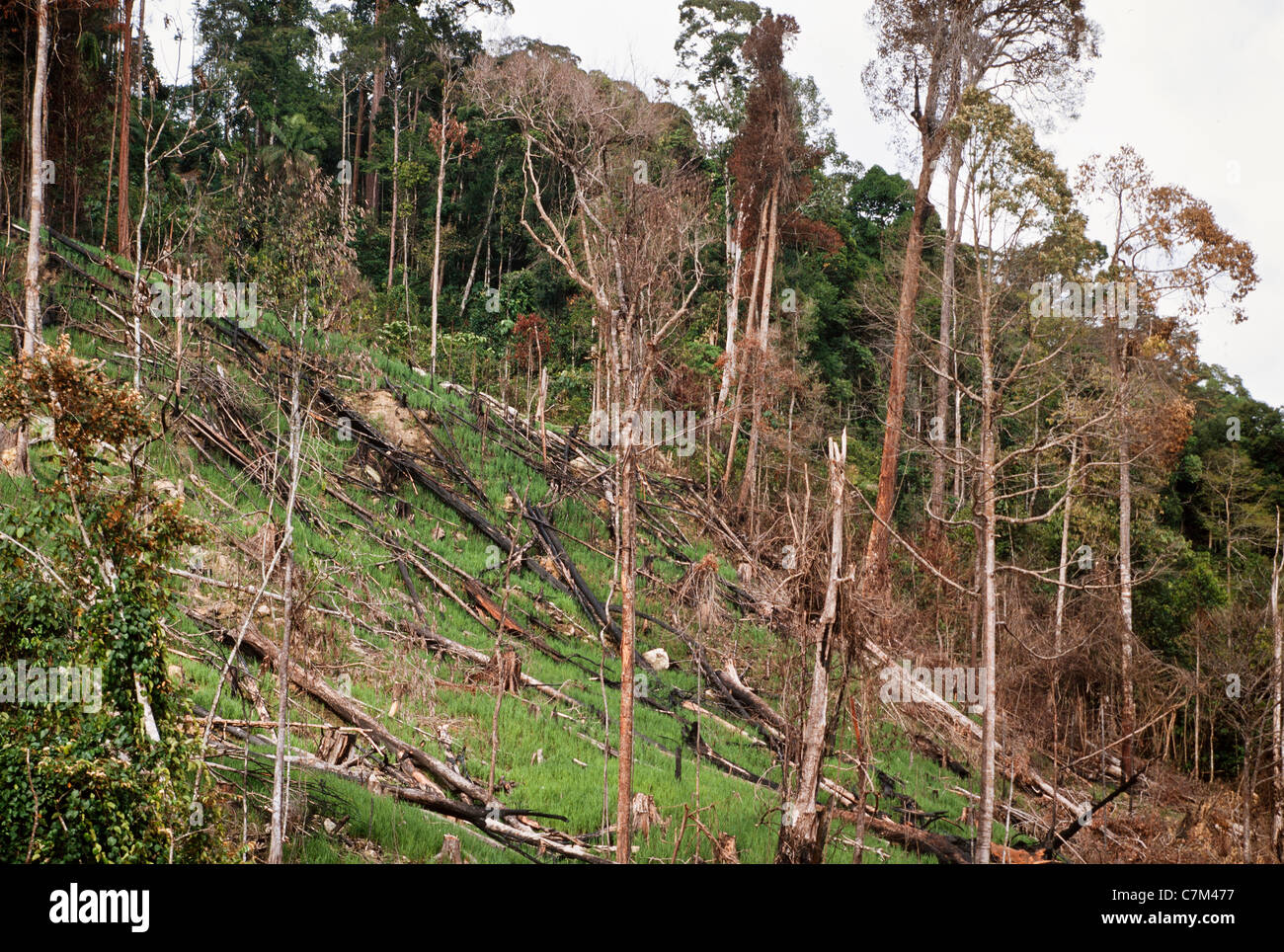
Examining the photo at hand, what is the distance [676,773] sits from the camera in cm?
988

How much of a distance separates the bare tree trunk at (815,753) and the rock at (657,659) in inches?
255

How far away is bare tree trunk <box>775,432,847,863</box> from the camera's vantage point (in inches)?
282

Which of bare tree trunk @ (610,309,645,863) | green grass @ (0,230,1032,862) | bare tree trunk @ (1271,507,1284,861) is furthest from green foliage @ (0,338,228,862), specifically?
bare tree trunk @ (1271,507,1284,861)

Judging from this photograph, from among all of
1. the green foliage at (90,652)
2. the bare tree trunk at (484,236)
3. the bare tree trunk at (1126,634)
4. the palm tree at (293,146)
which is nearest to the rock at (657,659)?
the bare tree trunk at (1126,634)

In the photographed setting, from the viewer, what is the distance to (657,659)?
13875 mm

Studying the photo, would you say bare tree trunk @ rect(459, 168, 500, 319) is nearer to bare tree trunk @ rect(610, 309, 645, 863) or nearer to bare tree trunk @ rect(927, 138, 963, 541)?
bare tree trunk @ rect(927, 138, 963, 541)

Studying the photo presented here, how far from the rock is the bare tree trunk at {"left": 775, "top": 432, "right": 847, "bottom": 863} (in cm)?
648

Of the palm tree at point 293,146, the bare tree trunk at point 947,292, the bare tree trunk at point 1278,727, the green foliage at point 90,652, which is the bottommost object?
the bare tree trunk at point 1278,727

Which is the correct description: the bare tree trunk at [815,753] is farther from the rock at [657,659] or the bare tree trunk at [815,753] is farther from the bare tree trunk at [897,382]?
the rock at [657,659]

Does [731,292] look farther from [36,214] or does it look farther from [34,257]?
[34,257]

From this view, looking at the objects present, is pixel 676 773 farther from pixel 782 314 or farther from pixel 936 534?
pixel 782 314

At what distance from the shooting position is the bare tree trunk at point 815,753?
7160 mm

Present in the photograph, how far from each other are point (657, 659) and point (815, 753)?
6850 mm

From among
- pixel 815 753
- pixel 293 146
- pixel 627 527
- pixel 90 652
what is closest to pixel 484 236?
pixel 293 146
